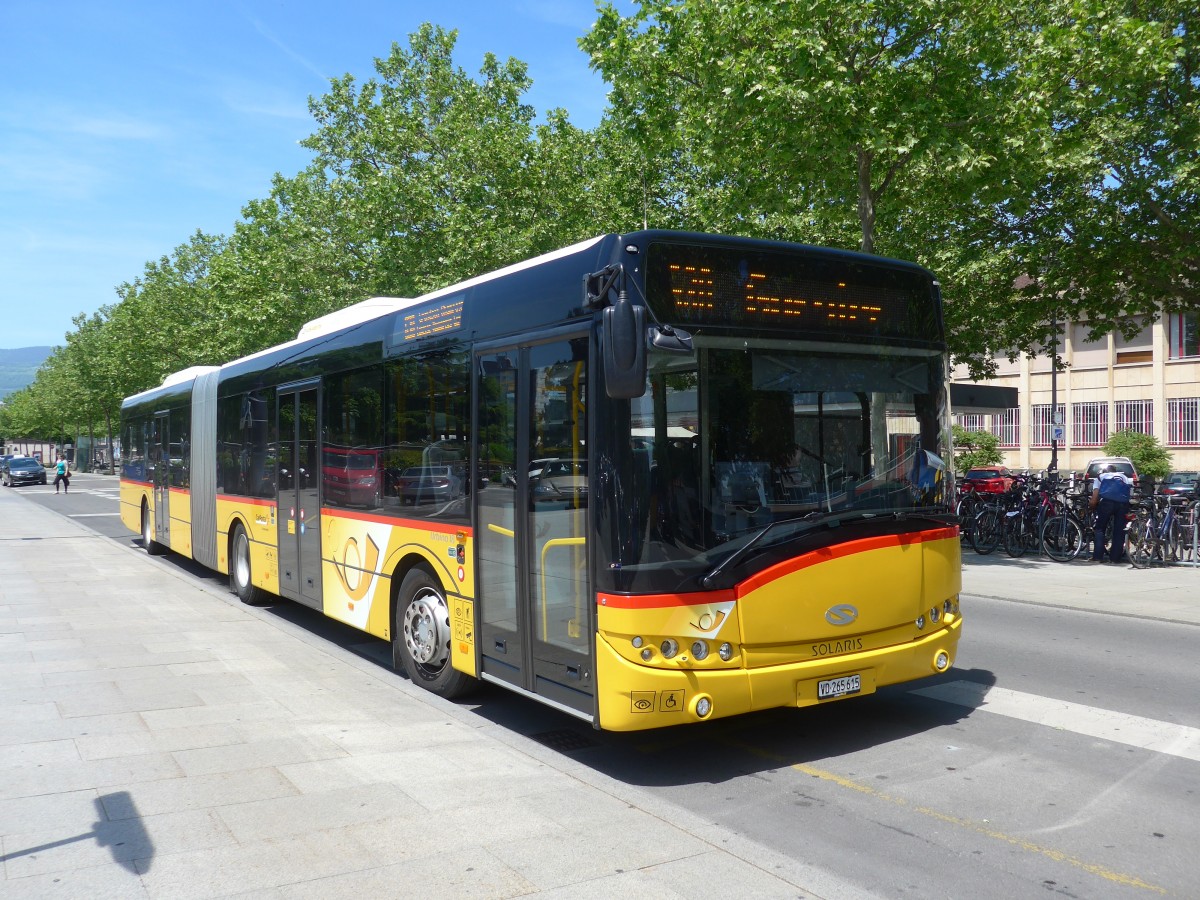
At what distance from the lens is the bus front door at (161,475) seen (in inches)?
667

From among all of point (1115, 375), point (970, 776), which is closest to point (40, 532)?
point (970, 776)

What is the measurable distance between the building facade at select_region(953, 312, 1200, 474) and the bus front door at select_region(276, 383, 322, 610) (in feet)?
137

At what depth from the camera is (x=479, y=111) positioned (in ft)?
106

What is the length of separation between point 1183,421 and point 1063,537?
37.5 m

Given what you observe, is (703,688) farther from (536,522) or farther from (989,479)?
(989,479)

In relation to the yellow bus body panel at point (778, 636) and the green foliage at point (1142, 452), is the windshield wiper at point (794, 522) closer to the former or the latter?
the yellow bus body panel at point (778, 636)

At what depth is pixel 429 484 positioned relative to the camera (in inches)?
301

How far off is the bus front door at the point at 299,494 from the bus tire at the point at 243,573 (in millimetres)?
1574

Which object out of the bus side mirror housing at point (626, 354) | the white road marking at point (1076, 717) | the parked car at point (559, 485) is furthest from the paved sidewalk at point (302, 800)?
the white road marking at point (1076, 717)

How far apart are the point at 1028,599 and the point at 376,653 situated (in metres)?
8.17

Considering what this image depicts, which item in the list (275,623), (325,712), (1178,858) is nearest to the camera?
(1178,858)

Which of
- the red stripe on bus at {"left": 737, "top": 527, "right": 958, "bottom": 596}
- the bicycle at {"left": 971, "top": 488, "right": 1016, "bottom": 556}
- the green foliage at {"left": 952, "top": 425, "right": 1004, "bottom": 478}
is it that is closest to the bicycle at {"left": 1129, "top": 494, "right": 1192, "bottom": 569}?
the bicycle at {"left": 971, "top": 488, "right": 1016, "bottom": 556}

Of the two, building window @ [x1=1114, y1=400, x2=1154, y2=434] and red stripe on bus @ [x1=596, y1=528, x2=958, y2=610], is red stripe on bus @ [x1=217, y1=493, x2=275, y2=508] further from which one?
building window @ [x1=1114, y1=400, x2=1154, y2=434]

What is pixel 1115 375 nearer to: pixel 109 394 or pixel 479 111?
pixel 479 111
